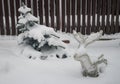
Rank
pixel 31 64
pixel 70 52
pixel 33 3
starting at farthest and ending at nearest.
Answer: pixel 33 3
pixel 70 52
pixel 31 64

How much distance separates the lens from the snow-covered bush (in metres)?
5.41

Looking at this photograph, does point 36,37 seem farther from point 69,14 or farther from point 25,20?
point 69,14

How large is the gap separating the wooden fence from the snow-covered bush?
1.26 metres

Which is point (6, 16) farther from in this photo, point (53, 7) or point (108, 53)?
point (108, 53)

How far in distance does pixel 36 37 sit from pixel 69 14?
1932 mm

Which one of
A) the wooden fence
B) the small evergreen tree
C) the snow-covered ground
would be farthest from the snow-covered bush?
the wooden fence

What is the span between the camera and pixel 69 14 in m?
7.04

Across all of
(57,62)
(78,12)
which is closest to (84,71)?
(57,62)

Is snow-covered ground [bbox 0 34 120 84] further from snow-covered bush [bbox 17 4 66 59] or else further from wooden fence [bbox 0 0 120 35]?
wooden fence [bbox 0 0 120 35]

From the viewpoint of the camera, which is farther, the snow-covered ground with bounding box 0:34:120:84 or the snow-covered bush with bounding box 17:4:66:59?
the snow-covered bush with bounding box 17:4:66:59

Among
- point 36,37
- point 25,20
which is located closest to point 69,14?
point 25,20

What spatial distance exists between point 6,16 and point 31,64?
2.45 metres

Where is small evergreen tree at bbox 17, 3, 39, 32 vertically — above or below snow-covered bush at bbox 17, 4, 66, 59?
above

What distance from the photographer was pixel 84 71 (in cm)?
451
